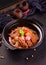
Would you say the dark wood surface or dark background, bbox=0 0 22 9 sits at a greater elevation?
dark background, bbox=0 0 22 9

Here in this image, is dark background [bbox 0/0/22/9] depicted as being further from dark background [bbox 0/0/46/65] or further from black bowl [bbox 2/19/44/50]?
dark background [bbox 0/0/46/65]

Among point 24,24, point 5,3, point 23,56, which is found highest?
point 5,3

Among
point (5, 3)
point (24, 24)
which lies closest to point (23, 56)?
point (24, 24)

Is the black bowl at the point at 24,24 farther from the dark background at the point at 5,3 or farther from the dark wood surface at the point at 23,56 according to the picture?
the dark background at the point at 5,3

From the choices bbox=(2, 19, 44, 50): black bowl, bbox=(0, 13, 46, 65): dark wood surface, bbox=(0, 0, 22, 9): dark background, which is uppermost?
bbox=(0, 0, 22, 9): dark background

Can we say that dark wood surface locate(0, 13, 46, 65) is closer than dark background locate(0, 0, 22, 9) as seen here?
Yes

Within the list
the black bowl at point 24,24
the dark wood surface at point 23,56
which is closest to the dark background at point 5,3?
the black bowl at point 24,24

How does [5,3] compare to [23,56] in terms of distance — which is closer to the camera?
[23,56]

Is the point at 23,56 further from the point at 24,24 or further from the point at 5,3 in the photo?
the point at 5,3

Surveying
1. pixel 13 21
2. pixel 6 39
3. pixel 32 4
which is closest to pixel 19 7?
pixel 32 4

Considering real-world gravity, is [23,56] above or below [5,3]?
below

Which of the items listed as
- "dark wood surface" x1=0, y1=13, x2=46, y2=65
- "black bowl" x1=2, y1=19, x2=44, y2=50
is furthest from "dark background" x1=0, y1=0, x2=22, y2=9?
"dark wood surface" x1=0, y1=13, x2=46, y2=65
